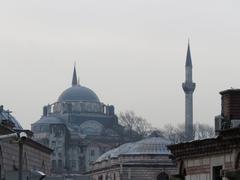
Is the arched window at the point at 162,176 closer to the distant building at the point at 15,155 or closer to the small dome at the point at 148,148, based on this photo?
the small dome at the point at 148,148

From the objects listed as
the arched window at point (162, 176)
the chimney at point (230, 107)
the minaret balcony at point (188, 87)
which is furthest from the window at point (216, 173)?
the minaret balcony at point (188, 87)

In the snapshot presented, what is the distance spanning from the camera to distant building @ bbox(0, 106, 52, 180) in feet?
160

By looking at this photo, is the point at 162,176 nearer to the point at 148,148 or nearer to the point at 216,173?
the point at 148,148

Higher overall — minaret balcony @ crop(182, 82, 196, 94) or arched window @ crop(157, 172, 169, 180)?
minaret balcony @ crop(182, 82, 196, 94)

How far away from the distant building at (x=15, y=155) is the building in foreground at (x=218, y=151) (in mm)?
9557

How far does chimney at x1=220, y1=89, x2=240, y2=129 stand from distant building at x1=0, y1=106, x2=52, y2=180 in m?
11.1

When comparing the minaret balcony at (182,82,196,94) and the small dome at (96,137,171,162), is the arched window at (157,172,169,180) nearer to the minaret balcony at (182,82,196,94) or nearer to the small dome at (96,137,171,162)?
the small dome at (96,137,171,162)

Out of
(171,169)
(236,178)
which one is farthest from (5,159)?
(171,169)

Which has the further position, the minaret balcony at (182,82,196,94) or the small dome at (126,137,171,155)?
the minaret balcony at (182,82,196,94)

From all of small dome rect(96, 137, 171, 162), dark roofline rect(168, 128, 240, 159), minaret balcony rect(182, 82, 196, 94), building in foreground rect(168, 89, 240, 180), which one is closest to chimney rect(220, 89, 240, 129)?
building in foreground rect(168, 89, 240, 180)

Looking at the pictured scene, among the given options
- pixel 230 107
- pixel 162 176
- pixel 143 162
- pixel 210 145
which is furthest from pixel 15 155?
pixel 143 162

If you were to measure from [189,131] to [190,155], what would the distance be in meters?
164

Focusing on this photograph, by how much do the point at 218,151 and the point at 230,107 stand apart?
1.67 meters

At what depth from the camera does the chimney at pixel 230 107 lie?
100ft
